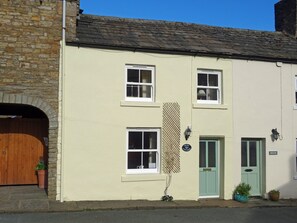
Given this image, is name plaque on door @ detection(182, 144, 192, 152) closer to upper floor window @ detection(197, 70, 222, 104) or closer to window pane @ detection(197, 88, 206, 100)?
upper floor window @ detection(197, 70, 222, 104)

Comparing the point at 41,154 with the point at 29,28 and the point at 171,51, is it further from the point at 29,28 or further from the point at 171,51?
the point at 171,51

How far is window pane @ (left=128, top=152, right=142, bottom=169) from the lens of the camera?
1450 centimetres

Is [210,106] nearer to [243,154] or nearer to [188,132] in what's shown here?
[188,132]

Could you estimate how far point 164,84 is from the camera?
14836 mm

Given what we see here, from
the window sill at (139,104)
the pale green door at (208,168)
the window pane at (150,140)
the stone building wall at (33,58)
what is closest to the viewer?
the stone building wall at (33,58)

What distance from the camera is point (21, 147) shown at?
51.2ft

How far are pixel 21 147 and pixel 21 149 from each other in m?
0.08

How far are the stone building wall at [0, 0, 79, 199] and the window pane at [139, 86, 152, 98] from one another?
302 cm

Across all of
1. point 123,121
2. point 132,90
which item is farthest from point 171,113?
point 123,121

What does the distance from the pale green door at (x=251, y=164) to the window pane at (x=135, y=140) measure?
4.22 m

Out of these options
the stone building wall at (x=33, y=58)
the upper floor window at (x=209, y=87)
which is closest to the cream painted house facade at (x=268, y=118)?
the upper floor window at (x=209, y=87)

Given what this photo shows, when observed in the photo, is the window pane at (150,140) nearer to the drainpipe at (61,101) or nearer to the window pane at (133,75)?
the window pane at (133,75)

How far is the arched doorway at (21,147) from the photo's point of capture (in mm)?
15469

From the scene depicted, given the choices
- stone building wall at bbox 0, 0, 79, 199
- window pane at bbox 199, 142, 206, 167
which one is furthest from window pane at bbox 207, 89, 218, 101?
stone building wall at bbox 0, 0, 79, 199
